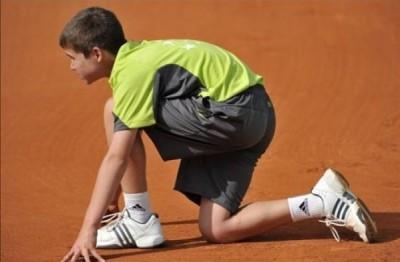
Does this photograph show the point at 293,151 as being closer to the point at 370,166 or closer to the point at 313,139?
the point at 313,139

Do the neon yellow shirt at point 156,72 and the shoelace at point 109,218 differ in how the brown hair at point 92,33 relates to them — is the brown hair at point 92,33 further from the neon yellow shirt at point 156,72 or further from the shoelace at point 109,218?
the shoelace at point 109,218

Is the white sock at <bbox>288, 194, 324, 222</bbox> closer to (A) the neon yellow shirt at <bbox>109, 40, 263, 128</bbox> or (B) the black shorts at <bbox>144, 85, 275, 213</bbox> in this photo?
(B) the black shorts at <bbox>144, 85, 275, 213</bbox>

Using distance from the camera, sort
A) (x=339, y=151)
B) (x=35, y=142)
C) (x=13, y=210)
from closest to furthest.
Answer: (x=13, y=210), (x=339, y=151), (x=35, y=142)

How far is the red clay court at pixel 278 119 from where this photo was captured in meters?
4.11

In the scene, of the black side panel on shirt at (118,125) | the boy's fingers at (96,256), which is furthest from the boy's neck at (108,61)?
the boy's fingers at (96,256)

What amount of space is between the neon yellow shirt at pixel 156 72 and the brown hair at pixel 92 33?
0.07 m

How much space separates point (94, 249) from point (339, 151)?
280 cm

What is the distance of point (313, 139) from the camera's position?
6.30m

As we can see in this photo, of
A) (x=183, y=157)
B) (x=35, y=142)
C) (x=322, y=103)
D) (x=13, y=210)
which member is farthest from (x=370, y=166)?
(x=35, y=142)

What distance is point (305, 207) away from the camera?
12.6 ft

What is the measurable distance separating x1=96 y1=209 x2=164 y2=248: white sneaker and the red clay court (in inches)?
1.8

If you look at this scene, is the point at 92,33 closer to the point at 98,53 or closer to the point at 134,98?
the point at 98,53

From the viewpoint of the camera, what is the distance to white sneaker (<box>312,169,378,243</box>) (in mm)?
3764

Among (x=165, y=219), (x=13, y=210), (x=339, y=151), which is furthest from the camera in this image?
(x=339, y=151)
